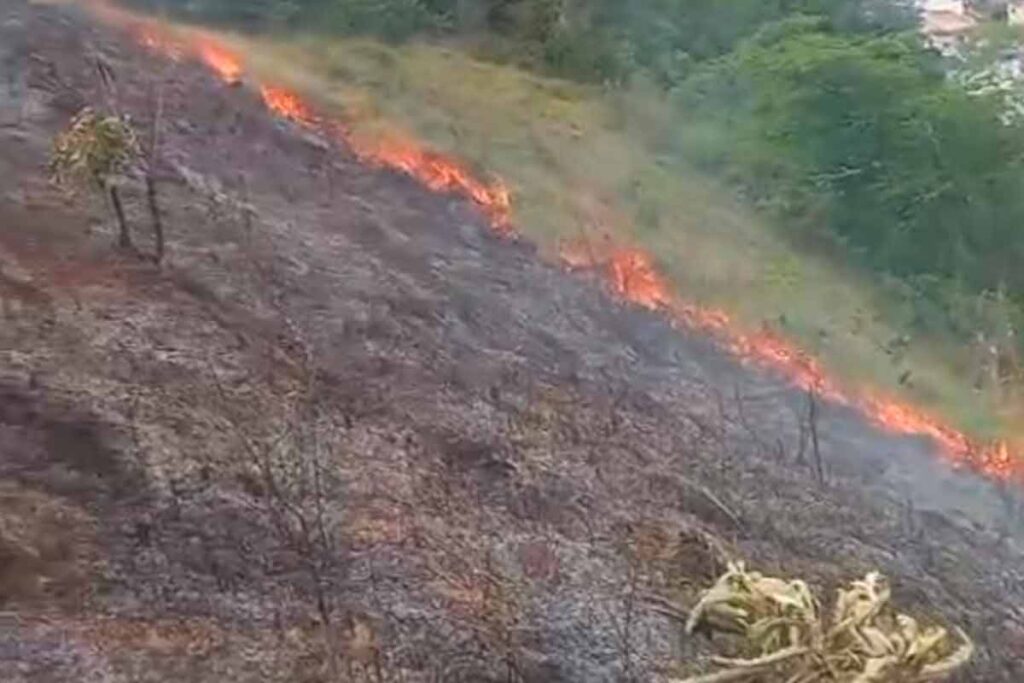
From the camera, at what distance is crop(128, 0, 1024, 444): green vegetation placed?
16.8m

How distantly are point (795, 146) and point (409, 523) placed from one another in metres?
12.9

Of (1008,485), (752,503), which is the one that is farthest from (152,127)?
(1008,485)

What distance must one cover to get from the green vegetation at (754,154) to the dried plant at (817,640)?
41.7 ft

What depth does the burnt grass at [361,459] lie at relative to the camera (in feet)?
20.7

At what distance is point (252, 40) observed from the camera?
1839 centimetres

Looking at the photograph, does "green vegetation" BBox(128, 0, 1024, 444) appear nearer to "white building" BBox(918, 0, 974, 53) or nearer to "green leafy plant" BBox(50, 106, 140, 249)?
"white building" BBox(918, 0, 974, 53)

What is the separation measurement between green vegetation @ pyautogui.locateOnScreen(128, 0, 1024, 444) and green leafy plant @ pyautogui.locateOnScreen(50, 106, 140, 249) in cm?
668

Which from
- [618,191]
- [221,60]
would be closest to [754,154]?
[618,191]

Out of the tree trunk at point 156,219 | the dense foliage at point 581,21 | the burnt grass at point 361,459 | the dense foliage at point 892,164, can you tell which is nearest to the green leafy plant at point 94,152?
the tree trunk at point 156,219

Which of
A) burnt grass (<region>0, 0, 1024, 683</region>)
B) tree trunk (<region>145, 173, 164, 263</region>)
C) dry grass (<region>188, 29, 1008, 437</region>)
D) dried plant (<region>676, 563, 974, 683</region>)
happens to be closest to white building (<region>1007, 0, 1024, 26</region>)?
dry grass (<region>188, 29, 1008, 437</region>)

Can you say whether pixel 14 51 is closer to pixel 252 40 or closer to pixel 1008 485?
pixel 252 40

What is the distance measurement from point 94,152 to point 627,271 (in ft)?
25.0

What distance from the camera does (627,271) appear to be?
1572 centimetres

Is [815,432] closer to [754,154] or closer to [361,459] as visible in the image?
[361,459]
